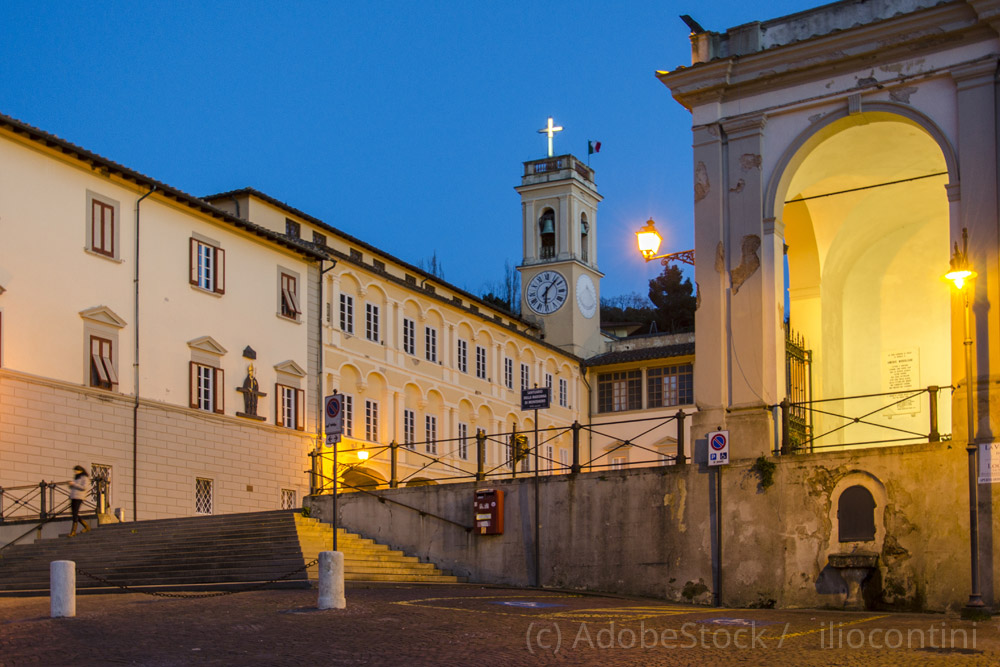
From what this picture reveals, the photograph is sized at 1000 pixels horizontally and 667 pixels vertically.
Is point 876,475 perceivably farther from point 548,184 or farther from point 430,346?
point 548,184

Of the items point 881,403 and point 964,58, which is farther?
point 881,403

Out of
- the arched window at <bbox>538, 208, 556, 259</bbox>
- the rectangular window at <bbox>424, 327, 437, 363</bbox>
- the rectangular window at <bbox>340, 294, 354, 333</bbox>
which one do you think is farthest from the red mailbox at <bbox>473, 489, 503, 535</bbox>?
the arched window at <bbox>538, 208, 556, 259</bbox>

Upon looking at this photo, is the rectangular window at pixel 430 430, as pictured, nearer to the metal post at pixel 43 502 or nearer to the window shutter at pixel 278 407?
the window shutter at pixel 278 407

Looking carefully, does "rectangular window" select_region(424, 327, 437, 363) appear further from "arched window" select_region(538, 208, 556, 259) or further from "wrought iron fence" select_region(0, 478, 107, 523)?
"wrought iron fence" select_region(0, 478, 107, 523)

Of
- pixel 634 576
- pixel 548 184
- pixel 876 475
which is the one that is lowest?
pixel 634 576

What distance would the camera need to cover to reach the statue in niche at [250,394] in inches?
1497

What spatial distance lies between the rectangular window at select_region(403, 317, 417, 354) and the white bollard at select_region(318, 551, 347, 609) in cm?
3210

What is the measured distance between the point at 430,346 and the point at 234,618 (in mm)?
34893

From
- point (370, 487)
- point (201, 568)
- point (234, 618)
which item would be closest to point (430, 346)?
point (370, 487)

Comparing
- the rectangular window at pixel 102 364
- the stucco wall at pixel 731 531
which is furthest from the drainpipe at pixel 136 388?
the stucco wall at pixel 731 531

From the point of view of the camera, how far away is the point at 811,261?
2573cm

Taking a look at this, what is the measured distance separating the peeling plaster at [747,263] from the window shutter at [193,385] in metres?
19.3

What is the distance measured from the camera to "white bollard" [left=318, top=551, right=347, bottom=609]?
15.3 metres

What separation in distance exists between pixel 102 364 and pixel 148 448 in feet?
8.67
